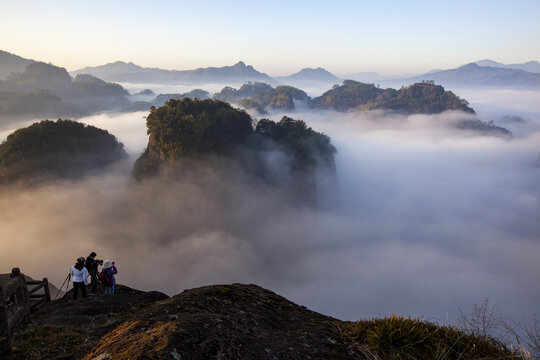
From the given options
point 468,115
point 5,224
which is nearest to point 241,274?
point 5,224

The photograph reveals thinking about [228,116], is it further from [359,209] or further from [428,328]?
[359,209]

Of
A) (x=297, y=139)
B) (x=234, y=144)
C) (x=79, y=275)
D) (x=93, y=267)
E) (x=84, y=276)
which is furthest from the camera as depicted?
(x=297, y=139)

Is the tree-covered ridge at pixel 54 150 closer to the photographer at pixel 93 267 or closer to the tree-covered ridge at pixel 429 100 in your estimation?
the photographer at pixel 93 267

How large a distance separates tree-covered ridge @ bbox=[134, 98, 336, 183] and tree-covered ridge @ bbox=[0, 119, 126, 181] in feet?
36.8

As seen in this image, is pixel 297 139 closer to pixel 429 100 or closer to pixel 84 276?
pixel 84 276

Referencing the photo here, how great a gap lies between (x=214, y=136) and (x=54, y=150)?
28228 millimetres

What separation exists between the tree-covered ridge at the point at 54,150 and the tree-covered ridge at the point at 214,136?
36.8 feet

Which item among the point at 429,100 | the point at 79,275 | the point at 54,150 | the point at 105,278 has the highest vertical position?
the point at 429,100

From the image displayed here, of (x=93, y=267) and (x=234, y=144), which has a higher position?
(x=234, y=144)

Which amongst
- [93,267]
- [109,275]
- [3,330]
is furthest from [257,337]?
[93,267]

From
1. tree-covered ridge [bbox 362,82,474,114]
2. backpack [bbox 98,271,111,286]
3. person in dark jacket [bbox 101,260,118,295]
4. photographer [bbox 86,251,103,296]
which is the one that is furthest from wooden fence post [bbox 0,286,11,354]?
tree-covered ridge [bbox 362,82,474,114]

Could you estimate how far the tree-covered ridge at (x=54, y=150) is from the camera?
166ft

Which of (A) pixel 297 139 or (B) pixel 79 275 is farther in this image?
(A) pixel 297 139

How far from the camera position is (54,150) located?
54750 millimetres
